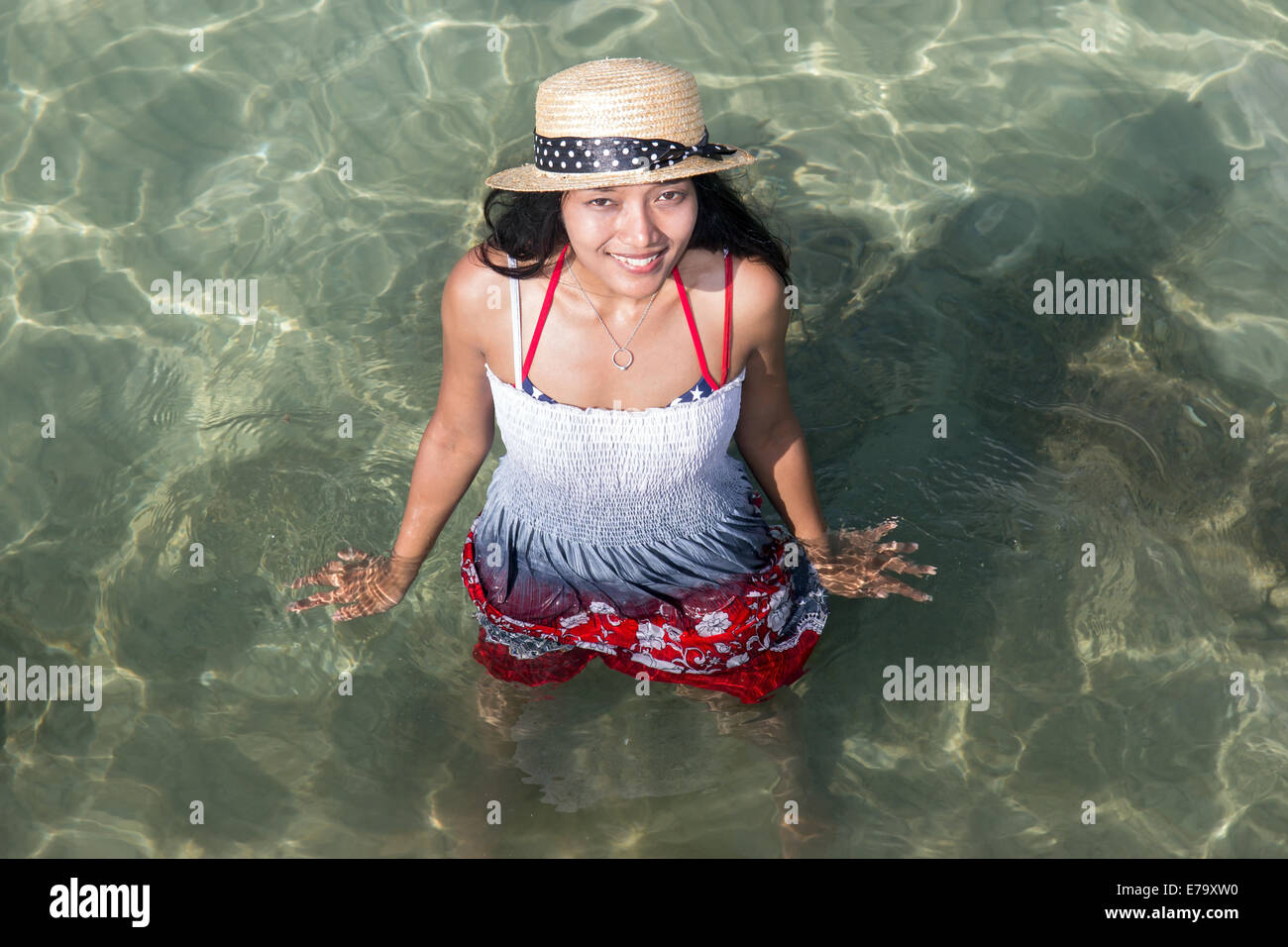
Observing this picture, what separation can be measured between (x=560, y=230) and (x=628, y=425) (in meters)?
0.55

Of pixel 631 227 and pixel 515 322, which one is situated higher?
pixel 631 227

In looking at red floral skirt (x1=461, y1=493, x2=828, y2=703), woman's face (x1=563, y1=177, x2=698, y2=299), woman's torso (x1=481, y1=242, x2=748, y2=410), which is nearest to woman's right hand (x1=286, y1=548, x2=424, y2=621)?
red floral skirt (x1=461, y1=493, x2=828, y2=703)

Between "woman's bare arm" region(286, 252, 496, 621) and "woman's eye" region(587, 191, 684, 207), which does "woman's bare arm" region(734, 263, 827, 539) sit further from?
"woman's bare arm" region(286, 252, 496, 621)

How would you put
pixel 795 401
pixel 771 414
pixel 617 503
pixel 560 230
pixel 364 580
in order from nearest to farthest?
pixel 560 230
pixel 617 503
pixel 771 414
pixel 364 580
pixel 795 401

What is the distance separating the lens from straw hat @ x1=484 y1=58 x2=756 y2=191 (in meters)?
2.62

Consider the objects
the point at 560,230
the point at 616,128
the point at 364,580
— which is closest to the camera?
the point at 616,128

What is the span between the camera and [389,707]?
14.1ft

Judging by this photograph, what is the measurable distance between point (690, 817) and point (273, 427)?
253cm

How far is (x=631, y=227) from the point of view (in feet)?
8.85

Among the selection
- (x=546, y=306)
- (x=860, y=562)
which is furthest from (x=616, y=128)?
(x=860, y=562)

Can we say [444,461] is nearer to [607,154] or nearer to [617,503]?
[617,503]
